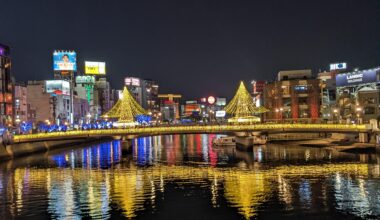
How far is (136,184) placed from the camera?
74000 millimetres

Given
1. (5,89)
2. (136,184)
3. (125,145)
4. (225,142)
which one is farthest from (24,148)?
(136,184)

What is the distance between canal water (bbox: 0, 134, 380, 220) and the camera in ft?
179

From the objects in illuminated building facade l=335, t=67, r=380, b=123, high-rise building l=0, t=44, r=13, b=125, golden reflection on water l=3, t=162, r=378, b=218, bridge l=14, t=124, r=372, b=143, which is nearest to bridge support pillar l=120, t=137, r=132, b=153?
bridge l=14, t=124, r=372, b=143

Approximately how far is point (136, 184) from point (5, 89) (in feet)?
374

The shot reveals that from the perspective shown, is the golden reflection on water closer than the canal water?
No

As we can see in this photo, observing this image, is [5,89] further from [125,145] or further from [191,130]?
[191,130]

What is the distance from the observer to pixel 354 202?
186 ft

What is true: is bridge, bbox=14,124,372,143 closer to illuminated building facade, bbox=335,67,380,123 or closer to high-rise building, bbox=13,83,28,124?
illuminated building facade, bbox=335,67,380,123

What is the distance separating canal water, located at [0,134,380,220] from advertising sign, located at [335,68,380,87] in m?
54.2

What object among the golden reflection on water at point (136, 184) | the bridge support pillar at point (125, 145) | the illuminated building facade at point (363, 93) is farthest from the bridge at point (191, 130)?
the illuminated building facade at point (363, 93)

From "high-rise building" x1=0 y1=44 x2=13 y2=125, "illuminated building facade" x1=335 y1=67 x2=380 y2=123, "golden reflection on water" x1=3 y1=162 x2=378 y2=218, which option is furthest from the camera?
"high-rise building" x1=0 y1=44 x2=13 y2=125

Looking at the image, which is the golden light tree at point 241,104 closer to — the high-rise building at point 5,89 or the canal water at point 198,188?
the canal water at point 198,188

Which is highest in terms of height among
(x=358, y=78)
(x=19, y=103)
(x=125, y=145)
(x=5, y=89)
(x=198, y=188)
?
(x=5, y=89)

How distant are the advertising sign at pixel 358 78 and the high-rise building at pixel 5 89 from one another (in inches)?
4385
